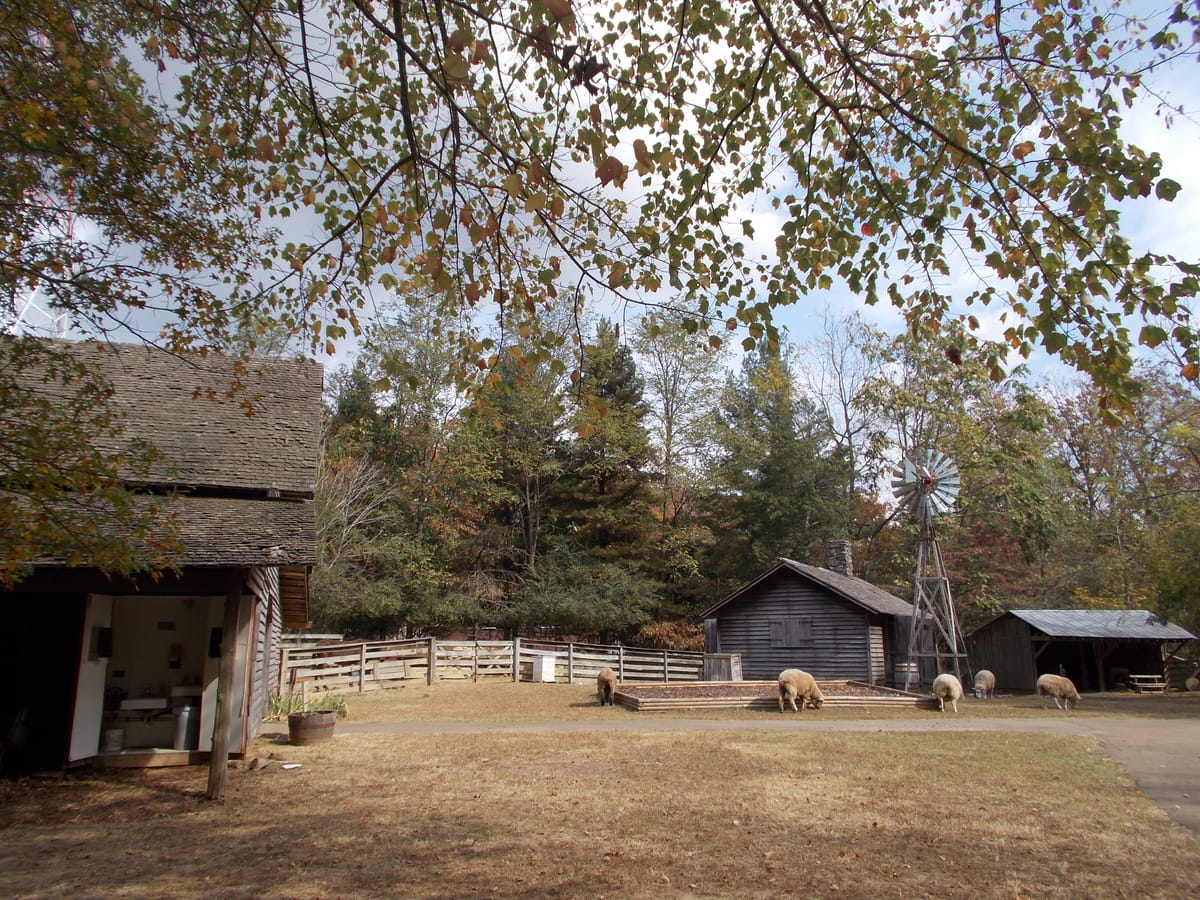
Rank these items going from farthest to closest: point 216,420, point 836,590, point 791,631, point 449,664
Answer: point 449,664 → point 791,631 → point 836,590 → point 216,420

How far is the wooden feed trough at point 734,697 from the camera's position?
18641 mm

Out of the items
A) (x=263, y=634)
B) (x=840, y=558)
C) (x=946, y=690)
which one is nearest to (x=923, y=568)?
(x=840, y=558)

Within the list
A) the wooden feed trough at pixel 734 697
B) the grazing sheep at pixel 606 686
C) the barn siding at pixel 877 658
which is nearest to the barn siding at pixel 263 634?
the grazing sheep at pixel 606 686

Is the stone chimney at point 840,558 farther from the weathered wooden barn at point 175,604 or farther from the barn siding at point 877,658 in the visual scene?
the weathered wooden barn at point 175,604

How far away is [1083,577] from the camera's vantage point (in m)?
38.2

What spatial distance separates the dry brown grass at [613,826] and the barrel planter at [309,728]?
380 millimetres

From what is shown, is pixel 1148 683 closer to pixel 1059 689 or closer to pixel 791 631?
pixel 1059 689

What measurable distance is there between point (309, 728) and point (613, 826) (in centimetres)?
722

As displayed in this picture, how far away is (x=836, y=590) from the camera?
2438 cm

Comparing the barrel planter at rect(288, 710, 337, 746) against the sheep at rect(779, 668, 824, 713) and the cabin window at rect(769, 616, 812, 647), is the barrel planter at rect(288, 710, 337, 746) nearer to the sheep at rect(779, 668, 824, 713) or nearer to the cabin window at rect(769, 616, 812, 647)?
the sheep at rect(779, 668, 824, 713)

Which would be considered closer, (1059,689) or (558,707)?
(558,707)

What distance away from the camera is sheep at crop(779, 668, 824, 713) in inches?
715

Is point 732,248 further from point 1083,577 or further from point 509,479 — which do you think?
point 1083,577

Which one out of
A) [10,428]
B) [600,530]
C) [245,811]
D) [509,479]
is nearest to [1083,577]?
[600,530]
